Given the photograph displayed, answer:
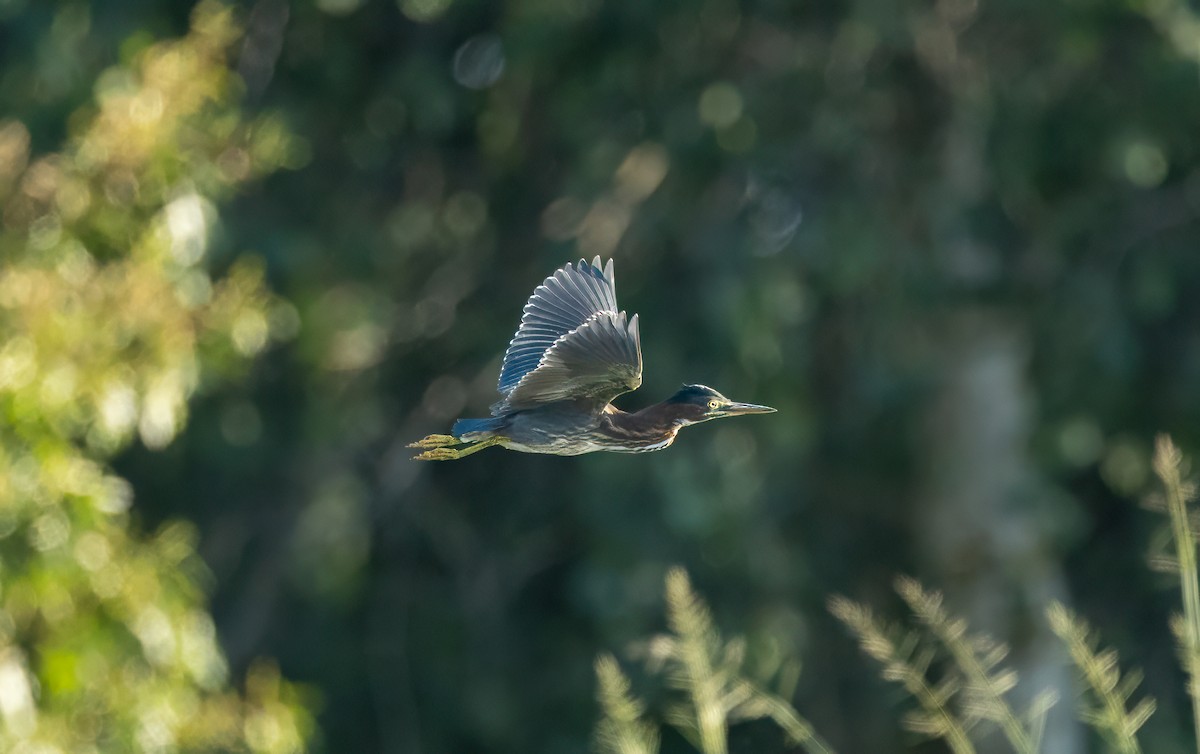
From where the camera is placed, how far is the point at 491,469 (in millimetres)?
9961

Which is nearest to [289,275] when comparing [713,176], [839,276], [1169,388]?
[713,176]

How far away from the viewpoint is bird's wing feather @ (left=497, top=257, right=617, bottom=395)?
3424 mm

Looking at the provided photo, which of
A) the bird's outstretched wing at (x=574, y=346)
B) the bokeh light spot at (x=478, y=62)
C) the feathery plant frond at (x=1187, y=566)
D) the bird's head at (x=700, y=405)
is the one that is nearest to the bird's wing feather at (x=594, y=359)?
the bird's outstretched wing at (x=574, y=346)

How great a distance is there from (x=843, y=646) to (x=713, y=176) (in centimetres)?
328

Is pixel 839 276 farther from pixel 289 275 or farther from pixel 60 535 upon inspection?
pixel 60 535

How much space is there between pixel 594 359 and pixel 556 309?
0.37 meters

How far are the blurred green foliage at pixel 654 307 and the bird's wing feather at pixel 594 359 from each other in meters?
3.71

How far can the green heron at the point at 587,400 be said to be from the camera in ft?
10.4

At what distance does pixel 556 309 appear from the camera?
11.5 feet

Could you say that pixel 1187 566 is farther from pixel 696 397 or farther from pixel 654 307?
pixel 654 307

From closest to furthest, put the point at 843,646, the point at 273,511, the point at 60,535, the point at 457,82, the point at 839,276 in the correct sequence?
the point at 60,535, the point at 839,276, the point at 457,82, the point at 273,511, the point at 843,646

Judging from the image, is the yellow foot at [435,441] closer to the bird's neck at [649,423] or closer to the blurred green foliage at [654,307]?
the bird's neck at [649,423]

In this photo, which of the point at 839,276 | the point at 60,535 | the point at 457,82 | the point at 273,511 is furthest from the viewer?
the point at 273,511

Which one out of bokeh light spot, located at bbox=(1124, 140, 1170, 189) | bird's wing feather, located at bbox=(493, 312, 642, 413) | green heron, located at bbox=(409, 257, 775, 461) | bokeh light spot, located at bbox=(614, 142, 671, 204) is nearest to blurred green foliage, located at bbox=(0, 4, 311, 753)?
bokeh light spot, located at bbox=(614, 142, 671, 204)
